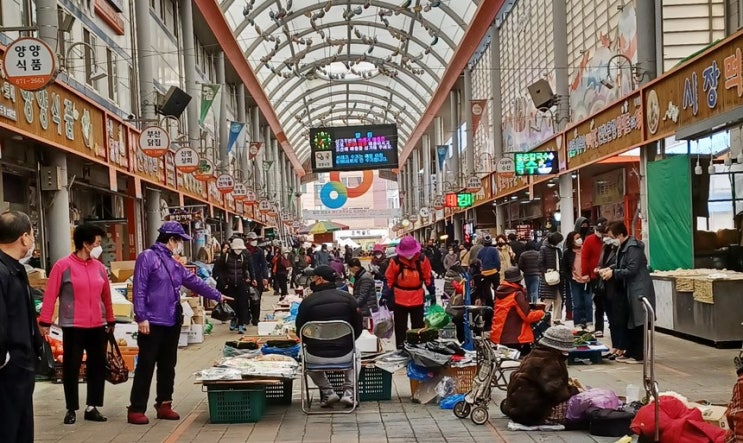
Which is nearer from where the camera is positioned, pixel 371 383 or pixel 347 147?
pixel 371 383

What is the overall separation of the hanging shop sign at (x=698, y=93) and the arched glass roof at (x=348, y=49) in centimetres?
1734

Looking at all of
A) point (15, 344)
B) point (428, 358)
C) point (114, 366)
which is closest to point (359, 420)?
point (428, 358)

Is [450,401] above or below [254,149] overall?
below

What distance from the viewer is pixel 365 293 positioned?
32.4 feet

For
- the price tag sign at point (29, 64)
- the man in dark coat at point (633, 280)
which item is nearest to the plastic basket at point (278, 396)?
the man in dark coat at point (633, 280)

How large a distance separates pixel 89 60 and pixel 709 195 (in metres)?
10.8

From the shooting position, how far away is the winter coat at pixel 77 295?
6262mm

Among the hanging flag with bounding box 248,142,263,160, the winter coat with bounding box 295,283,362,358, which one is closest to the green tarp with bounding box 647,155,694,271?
the winter coat with bounding box 295,283,362,358

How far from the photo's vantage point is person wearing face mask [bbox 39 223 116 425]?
6.27m

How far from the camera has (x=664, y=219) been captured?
11789mm

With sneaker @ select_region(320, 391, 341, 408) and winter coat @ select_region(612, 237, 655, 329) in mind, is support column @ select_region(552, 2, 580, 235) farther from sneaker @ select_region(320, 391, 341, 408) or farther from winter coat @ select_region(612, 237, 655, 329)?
sneaker @ select_region(320, 391, 341, 408)

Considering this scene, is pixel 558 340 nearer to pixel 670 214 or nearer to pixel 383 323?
pixel 383 323

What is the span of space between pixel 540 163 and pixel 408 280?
10.6 metres

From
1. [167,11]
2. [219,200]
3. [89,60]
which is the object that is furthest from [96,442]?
[219,200]
